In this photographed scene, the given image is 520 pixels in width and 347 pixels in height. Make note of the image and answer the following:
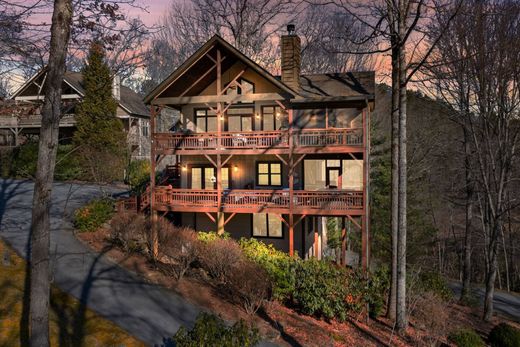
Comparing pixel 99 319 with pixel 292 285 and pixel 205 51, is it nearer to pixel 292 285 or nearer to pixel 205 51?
pixel 292 285

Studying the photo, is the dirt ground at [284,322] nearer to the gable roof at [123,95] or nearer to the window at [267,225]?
the window at [267,225]

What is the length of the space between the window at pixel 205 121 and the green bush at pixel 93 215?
6715mm

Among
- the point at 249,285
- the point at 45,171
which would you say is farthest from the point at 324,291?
the point at 45,171

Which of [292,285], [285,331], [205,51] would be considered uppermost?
[205,51]

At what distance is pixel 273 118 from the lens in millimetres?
23969

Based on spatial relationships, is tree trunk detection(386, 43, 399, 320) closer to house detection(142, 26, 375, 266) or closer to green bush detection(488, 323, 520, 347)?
house detection(142, 26, 375, 266)

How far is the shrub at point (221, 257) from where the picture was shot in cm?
1689

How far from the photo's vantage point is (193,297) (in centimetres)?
1591

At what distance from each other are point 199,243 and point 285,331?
5612mm

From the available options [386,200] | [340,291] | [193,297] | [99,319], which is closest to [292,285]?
[340,291]

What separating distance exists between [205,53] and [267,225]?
32.5 feet

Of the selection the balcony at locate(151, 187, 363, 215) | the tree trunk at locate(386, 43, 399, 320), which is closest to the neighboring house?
the balcony at locate(151, 187, 363, 215)

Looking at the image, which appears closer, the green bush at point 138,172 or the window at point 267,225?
the window at point 267,225

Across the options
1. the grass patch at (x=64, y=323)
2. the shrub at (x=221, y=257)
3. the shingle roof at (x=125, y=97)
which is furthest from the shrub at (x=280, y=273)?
the shingle roof at (x=125, y=97)
